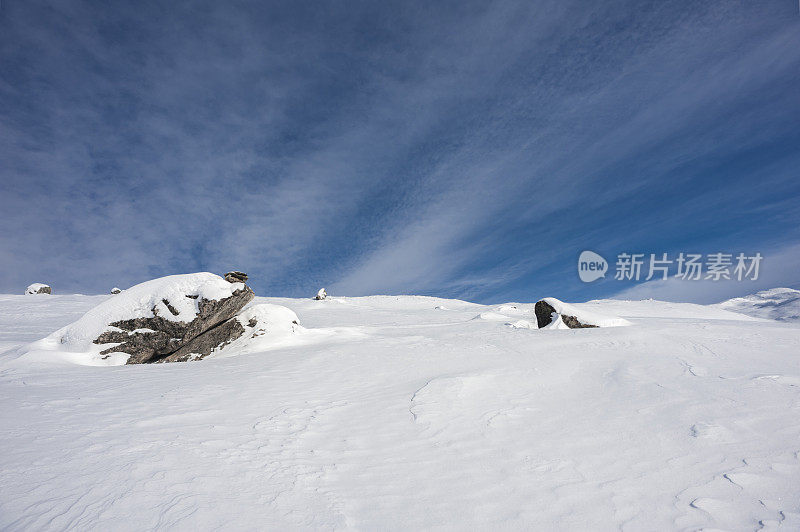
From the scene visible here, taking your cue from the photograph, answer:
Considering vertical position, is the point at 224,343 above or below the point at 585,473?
above

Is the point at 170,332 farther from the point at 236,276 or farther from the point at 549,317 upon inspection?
the point at 549,317

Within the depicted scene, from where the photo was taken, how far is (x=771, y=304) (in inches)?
1554

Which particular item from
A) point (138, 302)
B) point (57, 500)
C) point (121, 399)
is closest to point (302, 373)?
point (121, 399)

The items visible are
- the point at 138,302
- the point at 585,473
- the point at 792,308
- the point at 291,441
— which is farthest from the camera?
the point at 792,308

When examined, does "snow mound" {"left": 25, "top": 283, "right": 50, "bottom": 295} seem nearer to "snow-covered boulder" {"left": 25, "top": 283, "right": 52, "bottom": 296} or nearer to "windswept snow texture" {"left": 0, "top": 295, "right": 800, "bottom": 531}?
"snow-covered boulder" {"left": 25, "top": 283, "right": 52, "bottom": 296}

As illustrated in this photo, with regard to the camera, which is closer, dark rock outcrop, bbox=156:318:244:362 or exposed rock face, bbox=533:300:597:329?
dark rock outcrop, bbox=156:318:244:362

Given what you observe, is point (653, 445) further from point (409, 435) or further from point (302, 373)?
A: point (302, 373)

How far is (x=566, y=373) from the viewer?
6535mm

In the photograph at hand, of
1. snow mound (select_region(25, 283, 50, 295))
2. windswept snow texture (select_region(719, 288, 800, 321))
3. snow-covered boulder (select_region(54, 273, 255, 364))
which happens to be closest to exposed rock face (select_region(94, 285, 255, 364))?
snow-covered boulder (select_region(54, 273, 255, 364))

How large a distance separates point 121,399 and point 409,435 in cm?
483

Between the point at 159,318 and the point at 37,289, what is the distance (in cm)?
3247

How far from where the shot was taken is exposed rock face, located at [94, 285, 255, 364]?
33.4 ft

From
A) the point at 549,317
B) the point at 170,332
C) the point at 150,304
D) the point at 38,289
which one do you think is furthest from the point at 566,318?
the point at 38,289

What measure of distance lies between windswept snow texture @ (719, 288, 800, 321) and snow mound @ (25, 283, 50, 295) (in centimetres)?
6074
